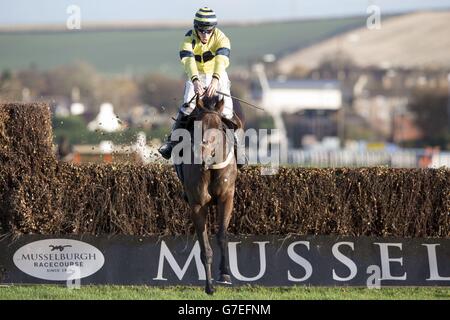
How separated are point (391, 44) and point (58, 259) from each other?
4224 inches

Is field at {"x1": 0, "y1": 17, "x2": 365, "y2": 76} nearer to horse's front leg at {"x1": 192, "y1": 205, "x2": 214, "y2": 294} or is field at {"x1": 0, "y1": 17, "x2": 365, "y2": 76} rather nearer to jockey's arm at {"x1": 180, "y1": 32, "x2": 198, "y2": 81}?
jockey's arm at {"x1": 180, "y1": 32, "x2": 198, "y2": 81}

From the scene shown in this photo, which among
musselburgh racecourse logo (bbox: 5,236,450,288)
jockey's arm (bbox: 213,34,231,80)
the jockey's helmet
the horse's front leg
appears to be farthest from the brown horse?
musselburgh racecourse logo (bbox: 5,236,450,288)

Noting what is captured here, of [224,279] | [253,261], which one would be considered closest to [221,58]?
[224,279]

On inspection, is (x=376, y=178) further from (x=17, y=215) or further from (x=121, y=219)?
(x=17, y=215)

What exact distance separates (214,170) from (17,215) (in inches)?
111

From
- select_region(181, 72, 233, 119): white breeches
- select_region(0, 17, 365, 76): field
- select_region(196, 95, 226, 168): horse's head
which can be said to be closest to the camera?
select_region(196, 95, 226, 168): horse's head

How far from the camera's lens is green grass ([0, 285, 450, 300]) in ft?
40.7

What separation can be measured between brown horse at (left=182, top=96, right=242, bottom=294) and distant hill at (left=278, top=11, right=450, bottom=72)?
10133 centimetres

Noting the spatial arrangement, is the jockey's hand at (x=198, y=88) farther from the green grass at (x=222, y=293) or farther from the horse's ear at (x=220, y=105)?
the green grass at (x=222, y=293)

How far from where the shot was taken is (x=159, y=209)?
46.0 ft

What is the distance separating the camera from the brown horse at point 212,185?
40.9 ft

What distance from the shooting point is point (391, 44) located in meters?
118
